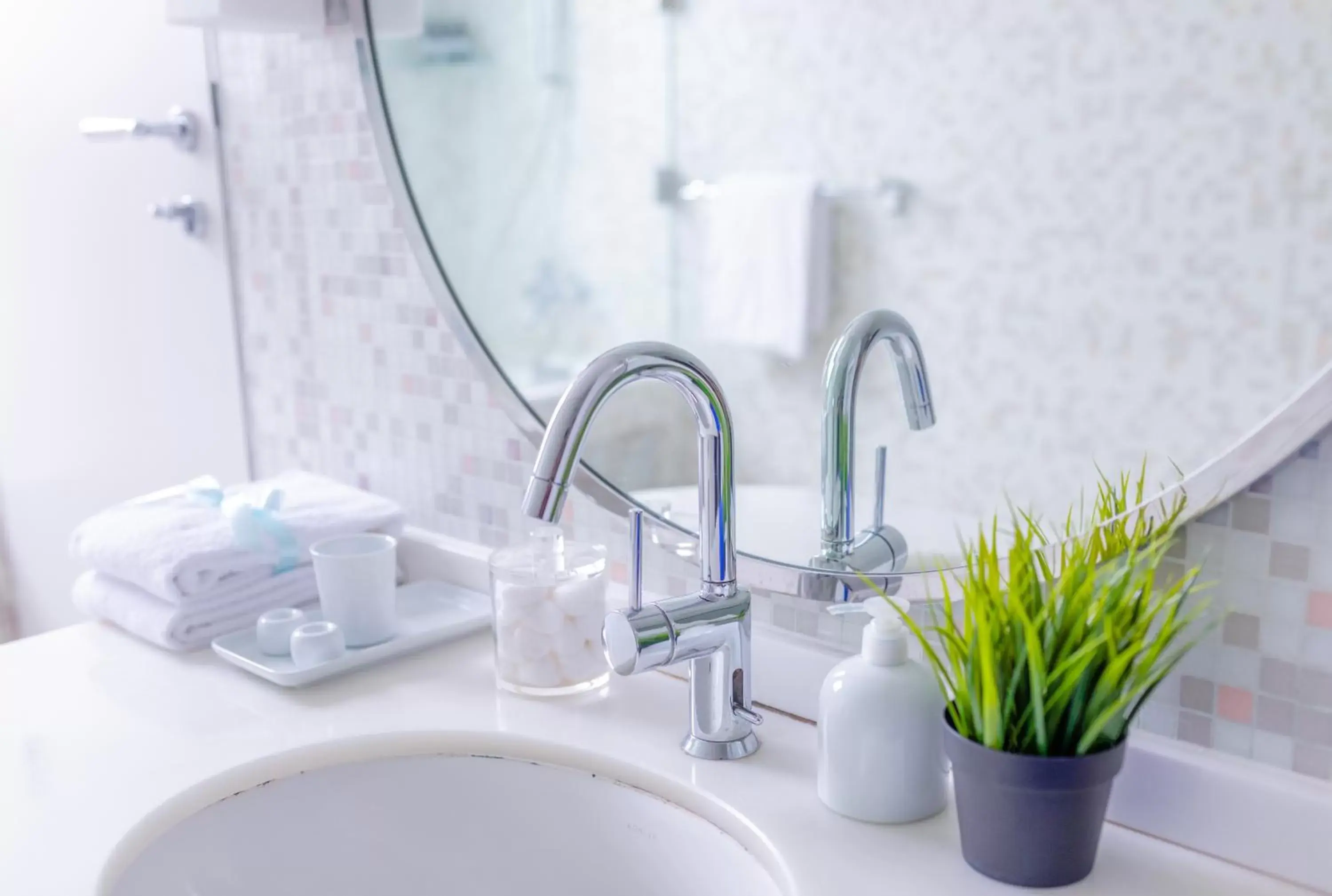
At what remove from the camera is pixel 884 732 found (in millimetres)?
794

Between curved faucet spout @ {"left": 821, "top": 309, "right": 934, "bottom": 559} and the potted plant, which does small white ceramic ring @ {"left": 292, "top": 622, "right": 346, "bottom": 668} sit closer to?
curved faucet spout @ {"left": 821, "top": 309, "right": 934, "bottom": 559}

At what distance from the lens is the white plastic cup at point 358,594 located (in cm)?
112

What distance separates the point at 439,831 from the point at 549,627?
180mm

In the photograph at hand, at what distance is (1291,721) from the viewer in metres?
0.77

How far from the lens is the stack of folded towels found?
1135 millimetres

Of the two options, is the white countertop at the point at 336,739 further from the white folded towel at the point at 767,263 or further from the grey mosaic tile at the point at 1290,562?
the white folded towel at the point at 767,263

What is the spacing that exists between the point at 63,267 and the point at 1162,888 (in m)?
1.64

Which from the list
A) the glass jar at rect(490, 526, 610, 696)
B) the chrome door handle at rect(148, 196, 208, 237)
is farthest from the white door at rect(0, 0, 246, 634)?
the glass jar at rect(490, 526, 610, 696)

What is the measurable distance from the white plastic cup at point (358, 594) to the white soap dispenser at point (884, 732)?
1.56 feet

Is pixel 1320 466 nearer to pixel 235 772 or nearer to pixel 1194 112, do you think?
pixel 1194 112

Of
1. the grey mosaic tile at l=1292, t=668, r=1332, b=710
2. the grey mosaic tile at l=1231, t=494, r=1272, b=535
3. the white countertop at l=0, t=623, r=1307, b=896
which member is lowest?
the white countertop at l=0, t=623, r=1307, b=896

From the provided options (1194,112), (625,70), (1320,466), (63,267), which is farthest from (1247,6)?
(63,267)

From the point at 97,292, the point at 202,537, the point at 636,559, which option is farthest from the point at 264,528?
the point at 97,292

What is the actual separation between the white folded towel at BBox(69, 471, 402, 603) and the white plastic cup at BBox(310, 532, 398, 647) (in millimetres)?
88
